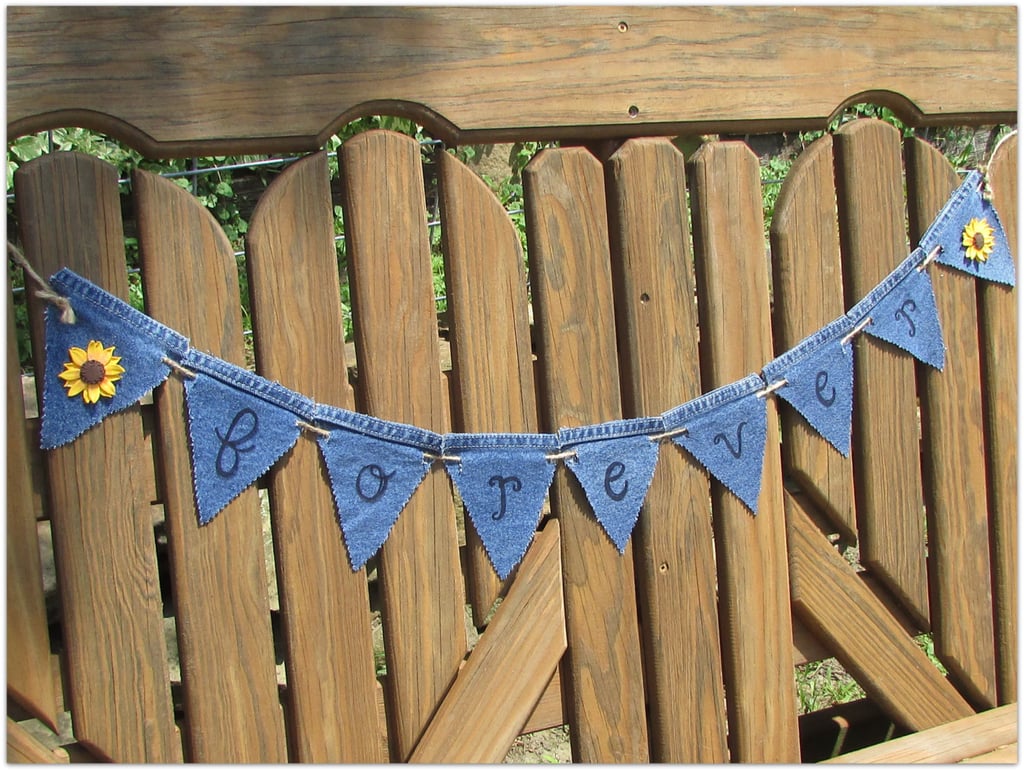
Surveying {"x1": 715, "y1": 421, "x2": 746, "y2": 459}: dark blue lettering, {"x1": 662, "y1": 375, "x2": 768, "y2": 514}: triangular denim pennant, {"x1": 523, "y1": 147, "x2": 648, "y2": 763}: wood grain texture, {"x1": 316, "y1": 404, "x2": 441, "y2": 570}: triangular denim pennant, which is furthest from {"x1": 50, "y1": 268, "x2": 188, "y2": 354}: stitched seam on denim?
{"x1": 715, "y1": 421, "x2": 746, "y2": 459}: dark blue lettering

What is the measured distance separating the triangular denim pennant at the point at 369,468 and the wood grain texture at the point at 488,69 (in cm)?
45

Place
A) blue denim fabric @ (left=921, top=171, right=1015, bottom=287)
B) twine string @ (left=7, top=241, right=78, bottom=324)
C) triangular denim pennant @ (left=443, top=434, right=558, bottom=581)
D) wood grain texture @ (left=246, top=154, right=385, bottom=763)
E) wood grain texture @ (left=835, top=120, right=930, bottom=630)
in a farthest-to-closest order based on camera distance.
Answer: blue denim fabric @ (left=921, top=171, right=1015, bottom=287)
wood grain texture @ (left=835, top=120, right=930, bottom=630)
triangular denim pennant @ (left=443, top=434, right=558, bottom=581)
wood grain texture @ (left=246, top=154, right=385, bottom=763)
twine string @ (left=7, top=241, right=78, bottom=324)

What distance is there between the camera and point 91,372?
150 centimetres

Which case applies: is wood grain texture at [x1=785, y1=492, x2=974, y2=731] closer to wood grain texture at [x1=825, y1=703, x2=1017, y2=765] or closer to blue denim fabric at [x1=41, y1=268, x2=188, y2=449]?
wood grain texture at [x1=825, y1=703, x2=1017, y2=765]

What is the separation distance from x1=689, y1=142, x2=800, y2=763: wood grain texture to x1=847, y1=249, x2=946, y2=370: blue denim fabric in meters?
0.24

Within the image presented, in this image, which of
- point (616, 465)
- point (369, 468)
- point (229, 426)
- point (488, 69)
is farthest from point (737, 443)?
point (229, 426)

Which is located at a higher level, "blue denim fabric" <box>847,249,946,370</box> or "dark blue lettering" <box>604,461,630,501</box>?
"blue denim fabric" <box>847,249,946,370</box>

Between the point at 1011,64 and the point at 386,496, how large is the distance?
150 cm

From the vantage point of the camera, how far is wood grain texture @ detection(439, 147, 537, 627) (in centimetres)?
168

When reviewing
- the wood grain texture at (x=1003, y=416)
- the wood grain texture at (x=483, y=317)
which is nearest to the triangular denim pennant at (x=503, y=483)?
the wood grain texture at (x=483, y=317)

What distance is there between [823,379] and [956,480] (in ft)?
1.44

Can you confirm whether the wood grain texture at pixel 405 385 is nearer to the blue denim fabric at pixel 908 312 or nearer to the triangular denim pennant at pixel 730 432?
the triangular denim pennant at pixel 730 432

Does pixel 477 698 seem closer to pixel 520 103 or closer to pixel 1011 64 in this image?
pixel 520 103

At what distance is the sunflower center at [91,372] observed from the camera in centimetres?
150
